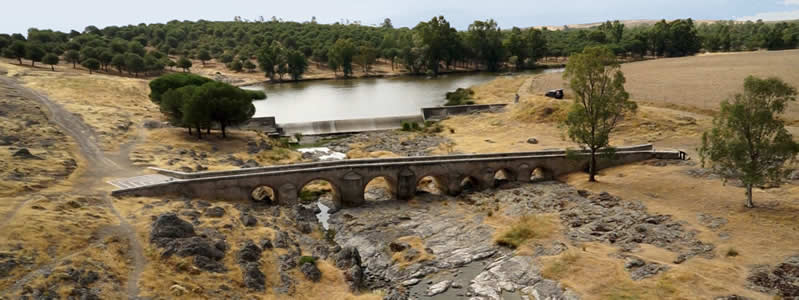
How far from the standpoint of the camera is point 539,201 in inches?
1534

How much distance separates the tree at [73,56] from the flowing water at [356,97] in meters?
35.9

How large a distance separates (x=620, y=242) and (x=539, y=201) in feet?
28.5

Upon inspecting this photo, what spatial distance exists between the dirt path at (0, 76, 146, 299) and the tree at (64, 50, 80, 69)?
30443 mm

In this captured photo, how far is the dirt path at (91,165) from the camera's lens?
25.4 m

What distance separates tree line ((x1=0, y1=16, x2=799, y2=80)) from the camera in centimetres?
12556

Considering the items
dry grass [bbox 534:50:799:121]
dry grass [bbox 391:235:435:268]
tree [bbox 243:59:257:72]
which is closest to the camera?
dry grass [bbox 391:235:435:268]

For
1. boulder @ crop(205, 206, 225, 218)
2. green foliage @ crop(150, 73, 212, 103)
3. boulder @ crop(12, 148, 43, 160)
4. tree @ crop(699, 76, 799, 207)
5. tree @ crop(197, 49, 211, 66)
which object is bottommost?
boulder @ crop(205, 206, 225, 218)

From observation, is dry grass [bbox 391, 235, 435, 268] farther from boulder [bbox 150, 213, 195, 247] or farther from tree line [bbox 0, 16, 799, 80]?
tree line [bbox 0, 16, 799, 80]

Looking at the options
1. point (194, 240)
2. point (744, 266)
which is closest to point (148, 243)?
point (194, 240)

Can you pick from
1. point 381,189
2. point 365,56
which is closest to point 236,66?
point 365,56

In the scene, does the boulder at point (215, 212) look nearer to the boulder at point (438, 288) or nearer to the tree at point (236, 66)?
the boulder at point (438, 288)

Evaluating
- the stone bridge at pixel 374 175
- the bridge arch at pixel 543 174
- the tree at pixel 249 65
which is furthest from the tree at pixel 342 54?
the bridge arch at pixel 543 174

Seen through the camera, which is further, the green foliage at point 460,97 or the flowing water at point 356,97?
the green foliage at point 460,97

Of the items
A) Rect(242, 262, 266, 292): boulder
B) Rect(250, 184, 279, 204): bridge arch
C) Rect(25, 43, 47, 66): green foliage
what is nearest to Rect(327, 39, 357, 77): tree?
Rect(25, 43, 47, 66): green foliage
